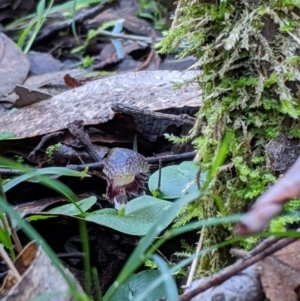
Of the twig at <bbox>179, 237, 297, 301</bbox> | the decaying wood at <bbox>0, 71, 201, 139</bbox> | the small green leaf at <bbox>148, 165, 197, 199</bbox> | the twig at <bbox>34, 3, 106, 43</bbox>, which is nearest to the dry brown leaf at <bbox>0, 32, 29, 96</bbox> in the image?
the decaying wood at <bbox>0, 71, 201, 139</bbox>

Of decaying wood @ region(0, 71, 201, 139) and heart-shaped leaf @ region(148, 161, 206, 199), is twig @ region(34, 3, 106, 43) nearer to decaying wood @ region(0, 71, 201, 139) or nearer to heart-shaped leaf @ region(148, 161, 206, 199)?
decaying wood @ region(0, 71, 201, 139)

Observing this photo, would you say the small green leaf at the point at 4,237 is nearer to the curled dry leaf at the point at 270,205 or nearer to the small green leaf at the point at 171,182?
the small green leaf at the point at 171,182

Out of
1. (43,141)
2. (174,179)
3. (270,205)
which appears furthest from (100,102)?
(270,205)

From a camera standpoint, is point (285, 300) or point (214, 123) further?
point (214, 123)

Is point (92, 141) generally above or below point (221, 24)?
below

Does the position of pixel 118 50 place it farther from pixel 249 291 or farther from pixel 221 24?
pixel 249 291

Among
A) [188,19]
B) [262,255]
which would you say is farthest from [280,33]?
[262,255]
